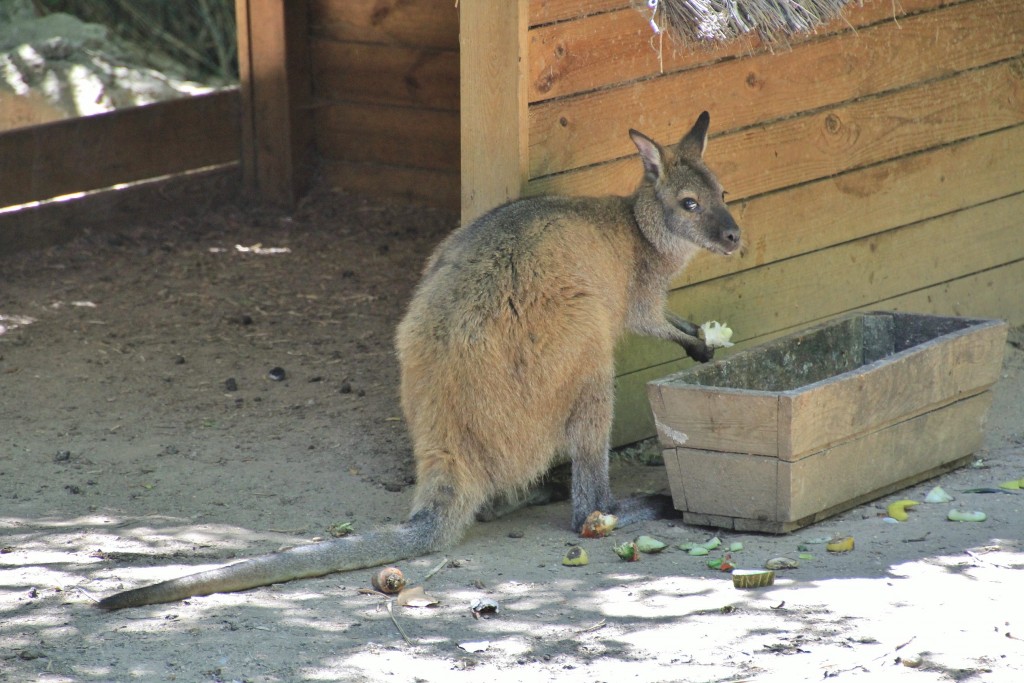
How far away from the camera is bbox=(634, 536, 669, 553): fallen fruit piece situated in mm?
4480

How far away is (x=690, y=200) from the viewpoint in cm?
506

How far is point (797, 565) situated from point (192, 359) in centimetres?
335

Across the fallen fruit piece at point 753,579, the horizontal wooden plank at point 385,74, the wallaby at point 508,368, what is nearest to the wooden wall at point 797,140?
the wallaby at point 508,368

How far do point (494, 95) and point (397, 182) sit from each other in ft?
13.5

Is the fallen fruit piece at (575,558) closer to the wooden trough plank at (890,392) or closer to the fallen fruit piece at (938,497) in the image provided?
the wooden trough plank at (890,392)

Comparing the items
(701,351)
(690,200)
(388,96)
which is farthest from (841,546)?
(388,96)

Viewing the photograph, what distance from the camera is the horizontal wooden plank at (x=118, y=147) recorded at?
7934 mm

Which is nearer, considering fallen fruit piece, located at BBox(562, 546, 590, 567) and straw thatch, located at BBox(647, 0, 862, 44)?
fallen fruit piece, located at BBox(562, 546, 590, 567)

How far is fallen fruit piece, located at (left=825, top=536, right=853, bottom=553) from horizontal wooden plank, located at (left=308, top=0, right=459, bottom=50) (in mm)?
4733


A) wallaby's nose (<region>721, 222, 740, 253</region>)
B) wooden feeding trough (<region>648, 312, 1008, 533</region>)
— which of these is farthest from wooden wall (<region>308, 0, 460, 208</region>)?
wooden feeding trough (<region>648, 312, 1008, 533</region>)

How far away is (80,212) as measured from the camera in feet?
27.1

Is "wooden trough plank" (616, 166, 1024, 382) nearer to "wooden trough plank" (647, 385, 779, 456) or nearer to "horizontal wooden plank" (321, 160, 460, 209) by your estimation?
"wooden trough plank" (647, 385, 779, 456)

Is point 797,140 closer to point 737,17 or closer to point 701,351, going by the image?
point 737,17

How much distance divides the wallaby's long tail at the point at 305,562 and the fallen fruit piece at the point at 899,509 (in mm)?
1561
